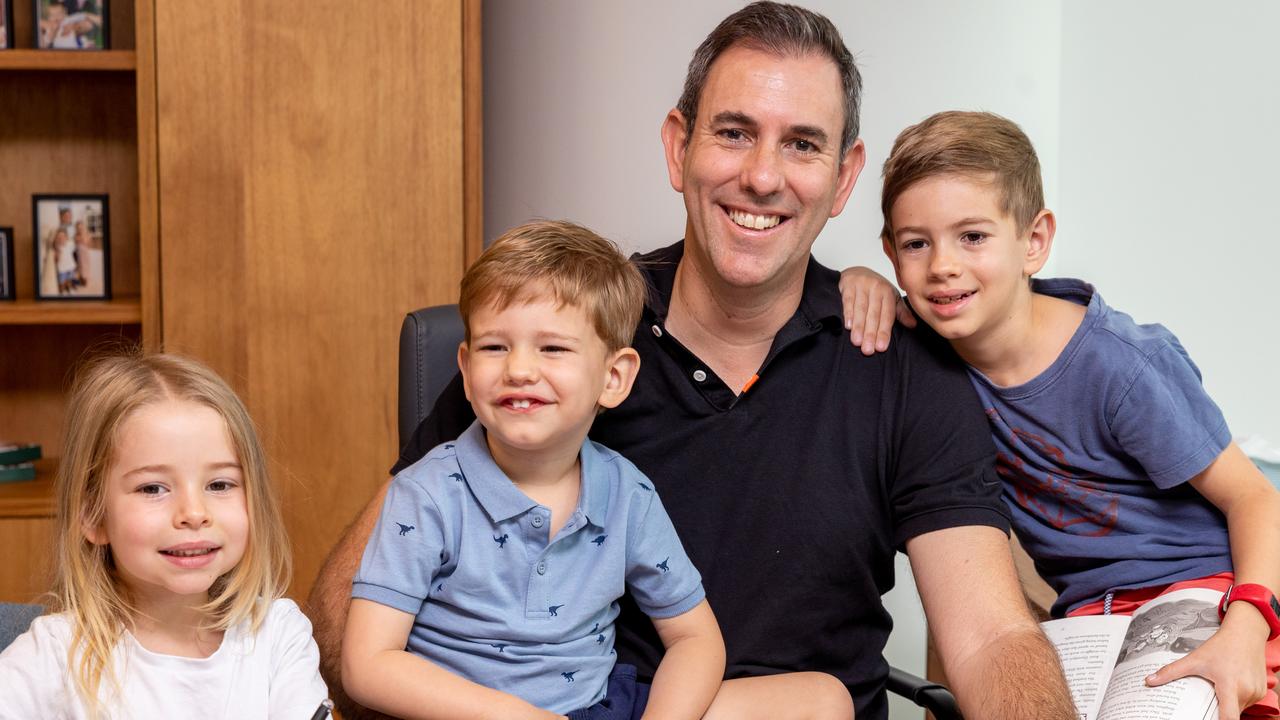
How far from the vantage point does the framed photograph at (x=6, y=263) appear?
10.4 feet

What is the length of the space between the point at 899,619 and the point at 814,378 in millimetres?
1265

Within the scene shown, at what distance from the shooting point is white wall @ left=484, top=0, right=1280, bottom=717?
2703 mm

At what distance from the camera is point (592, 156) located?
3.05 metres

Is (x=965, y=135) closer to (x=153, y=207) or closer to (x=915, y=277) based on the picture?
(x=915, y=277)

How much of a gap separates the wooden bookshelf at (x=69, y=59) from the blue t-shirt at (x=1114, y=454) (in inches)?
83.4

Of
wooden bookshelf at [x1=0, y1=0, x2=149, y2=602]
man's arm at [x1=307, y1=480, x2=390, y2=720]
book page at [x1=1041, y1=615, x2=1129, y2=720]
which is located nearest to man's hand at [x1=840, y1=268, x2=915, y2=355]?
book page at [x1=1041, y1=615, x2=1129, y2=720]

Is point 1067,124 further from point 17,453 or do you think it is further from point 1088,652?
point 17,453

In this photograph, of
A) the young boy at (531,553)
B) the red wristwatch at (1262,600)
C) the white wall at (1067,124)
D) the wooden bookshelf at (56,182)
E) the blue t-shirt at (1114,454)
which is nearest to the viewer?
the young boy at (531,553)

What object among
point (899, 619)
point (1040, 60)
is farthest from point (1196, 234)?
point (899, 619)

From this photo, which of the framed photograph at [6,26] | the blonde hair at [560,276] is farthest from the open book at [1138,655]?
the framed photograph at [6,26]

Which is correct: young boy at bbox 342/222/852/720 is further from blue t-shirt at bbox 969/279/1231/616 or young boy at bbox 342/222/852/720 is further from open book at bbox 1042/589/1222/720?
blue t-shirt at bbox 969/279/1231/616

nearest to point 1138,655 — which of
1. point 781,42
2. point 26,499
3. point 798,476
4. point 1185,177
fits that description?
point 798,476

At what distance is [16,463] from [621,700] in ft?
7.13

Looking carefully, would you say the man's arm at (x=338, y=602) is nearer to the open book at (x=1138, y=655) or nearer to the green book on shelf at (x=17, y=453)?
the open book at (x=1138, y=655)
